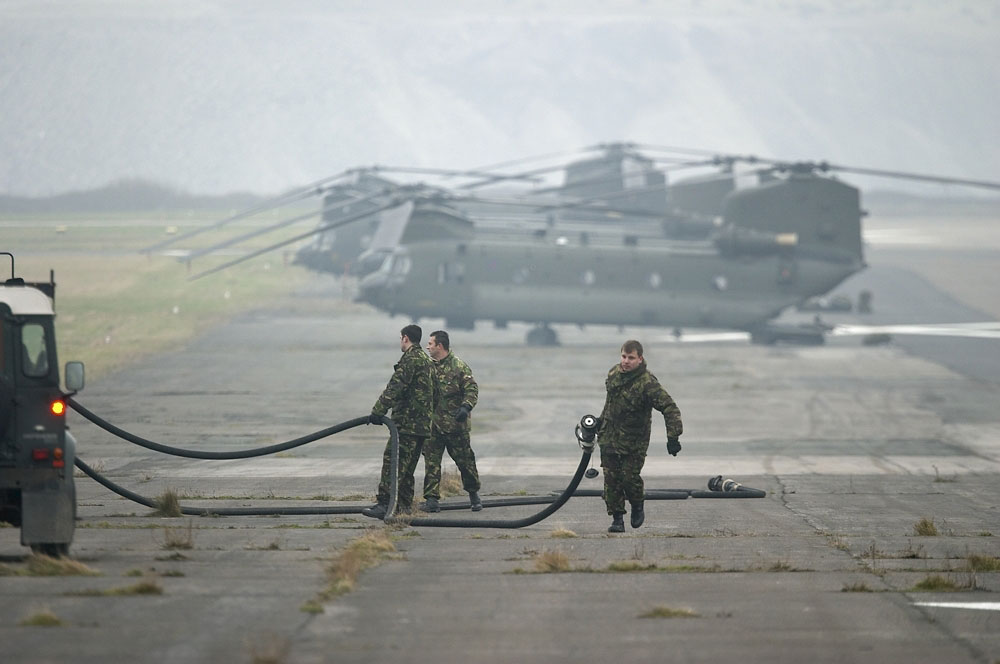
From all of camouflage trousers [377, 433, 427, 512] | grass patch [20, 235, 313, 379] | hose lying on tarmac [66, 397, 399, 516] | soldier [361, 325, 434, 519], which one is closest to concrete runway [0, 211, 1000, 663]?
hose lying on tarmac [66, 397, 399, 516]

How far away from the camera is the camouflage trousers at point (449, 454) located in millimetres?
13180

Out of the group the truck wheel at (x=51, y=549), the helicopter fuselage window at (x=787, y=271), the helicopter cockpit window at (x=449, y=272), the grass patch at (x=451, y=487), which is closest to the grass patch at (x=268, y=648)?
the truck wheel at (x=51, y=549)

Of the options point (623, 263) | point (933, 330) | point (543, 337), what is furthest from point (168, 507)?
point (933, 330)

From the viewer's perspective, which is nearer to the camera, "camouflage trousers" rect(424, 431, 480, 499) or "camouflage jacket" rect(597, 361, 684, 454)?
"camouflage jacket" rect(597, 361, 684, 454)

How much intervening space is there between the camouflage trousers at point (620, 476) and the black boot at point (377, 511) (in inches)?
86.9

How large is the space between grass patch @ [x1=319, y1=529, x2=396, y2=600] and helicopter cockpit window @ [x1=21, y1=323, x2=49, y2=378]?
259cm

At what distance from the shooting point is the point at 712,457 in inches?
805

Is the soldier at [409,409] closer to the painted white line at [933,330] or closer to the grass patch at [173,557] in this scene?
the grass patch at [173,557]

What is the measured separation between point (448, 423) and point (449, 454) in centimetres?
32

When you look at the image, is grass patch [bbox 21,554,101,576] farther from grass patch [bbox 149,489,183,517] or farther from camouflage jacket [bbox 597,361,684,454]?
camouflage jacket [bbox 597,361,684,454]

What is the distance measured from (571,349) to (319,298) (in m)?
15.1

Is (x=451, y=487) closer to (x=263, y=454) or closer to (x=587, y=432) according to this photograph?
(x=263, y=454)

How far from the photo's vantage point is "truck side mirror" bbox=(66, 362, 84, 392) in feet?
31.5

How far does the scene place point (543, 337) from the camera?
36.9 meters
